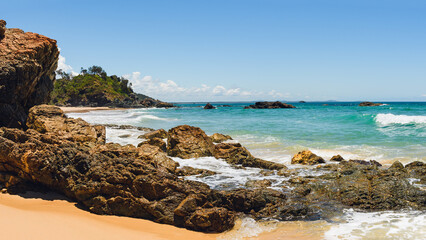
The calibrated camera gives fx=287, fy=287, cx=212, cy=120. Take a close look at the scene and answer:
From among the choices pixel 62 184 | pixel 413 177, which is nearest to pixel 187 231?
pixel 62 184

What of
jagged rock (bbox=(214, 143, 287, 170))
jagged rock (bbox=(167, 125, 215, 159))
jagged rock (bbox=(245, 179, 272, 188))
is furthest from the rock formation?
jagged rock (bbox=(167, 125, 215, 159))

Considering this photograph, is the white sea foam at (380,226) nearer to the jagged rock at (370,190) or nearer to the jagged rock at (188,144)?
the jagged rock at (370,190)

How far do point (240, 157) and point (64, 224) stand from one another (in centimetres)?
709

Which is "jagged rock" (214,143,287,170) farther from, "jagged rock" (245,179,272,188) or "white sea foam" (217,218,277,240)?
"white sea foam" (217,218,277,240)

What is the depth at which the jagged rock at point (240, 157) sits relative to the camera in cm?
1022

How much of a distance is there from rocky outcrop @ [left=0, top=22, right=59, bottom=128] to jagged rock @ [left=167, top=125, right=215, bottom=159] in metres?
6.11

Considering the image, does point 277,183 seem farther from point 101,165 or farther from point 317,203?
point 101,165

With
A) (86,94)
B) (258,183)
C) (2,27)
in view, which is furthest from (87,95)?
(258,183)

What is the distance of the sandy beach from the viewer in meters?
4.50

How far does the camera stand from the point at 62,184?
6.14 m

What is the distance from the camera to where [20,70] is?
35.3 ft

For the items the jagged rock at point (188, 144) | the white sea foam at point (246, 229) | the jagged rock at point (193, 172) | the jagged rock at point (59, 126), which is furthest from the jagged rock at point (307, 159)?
the jagged rock at point (59, 126)

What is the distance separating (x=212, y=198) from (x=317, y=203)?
2.49 metres

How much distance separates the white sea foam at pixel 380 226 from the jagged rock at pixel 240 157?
13.4ft
